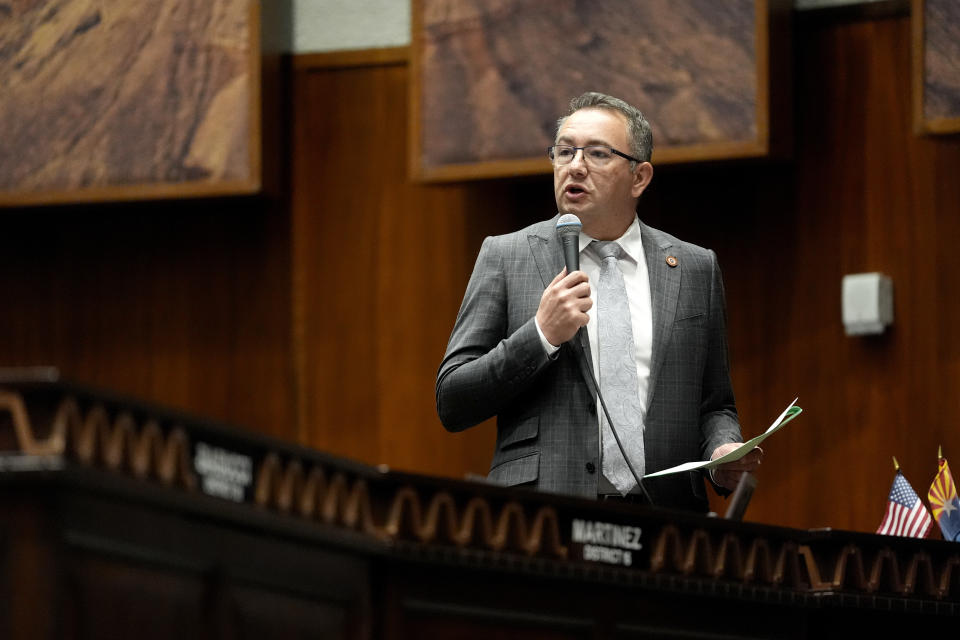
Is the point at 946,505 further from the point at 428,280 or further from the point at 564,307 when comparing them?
the point at 428,280

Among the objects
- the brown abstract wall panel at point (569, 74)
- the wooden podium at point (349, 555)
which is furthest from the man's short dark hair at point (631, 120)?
the brown abstract wall panel at point (569, 74)

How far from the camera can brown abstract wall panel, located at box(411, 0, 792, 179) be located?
5.02 m

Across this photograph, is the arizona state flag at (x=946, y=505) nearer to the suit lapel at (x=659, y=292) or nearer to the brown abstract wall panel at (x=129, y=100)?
the suit lapel at (x=659, y=292)

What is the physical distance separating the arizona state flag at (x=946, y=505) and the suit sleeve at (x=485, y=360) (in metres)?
1.46

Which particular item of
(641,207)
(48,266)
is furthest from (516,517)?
(48,266)

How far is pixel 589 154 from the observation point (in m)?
3.12

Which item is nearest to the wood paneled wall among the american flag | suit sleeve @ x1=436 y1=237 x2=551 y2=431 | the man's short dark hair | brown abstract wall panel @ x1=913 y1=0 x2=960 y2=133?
brown abstract wall panel @ x1=913 y1=0 x2=960 y2=133

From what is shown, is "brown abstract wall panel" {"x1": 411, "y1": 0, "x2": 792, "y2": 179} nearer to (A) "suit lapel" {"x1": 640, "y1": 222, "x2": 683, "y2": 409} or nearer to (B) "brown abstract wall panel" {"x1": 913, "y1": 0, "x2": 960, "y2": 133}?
(B) "brown abstract wall panel" {"x1": 913, "y1": 0, "x2": 960, "y2": 133}

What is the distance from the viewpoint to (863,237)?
5.25 meters

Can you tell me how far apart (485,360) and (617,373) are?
1.06ft

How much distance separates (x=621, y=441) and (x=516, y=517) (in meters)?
0.63

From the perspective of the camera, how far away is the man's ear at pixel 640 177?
319cm

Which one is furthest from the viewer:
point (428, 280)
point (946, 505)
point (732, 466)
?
point (428, 280)

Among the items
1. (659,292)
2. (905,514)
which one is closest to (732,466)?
(659,292)
